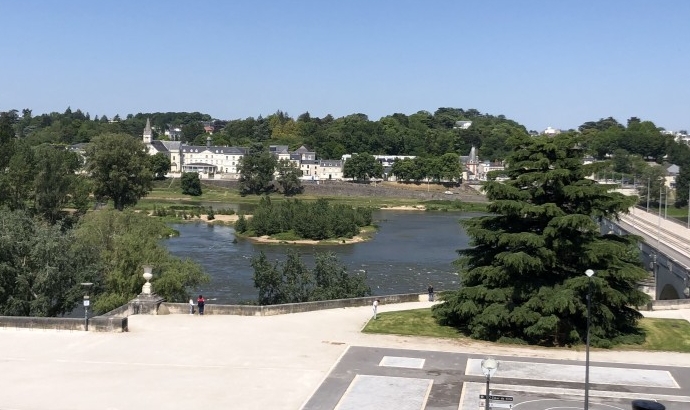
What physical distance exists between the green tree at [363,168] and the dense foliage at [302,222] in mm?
63255

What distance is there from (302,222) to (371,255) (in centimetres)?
1687

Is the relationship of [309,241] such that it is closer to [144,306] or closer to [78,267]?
[78,267]

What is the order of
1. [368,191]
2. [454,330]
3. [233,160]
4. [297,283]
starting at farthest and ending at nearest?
[233,160] → [368,191] → [297,283] → [454,330]

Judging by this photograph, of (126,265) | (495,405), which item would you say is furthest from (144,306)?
(495,405)

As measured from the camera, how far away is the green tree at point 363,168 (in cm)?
15875

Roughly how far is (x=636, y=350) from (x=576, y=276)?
313 cm

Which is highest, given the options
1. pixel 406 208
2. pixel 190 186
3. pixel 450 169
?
pixel 450 169

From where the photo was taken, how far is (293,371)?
2275 centimetres

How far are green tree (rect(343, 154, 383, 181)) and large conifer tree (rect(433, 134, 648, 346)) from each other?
12864 cm

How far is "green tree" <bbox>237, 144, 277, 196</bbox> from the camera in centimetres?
14425

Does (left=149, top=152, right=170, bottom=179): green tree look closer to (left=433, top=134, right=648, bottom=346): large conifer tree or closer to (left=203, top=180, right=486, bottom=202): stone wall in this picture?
(left=203, top=180, right=486, bottom=202): stone wall

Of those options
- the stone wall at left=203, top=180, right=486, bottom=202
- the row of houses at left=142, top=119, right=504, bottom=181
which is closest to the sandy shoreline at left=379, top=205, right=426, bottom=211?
the stone wall at left=203, top=180, right=486, bottom=202

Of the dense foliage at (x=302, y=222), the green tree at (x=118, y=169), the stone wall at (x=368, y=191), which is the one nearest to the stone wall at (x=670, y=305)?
the green tree at (x=118, y=169)

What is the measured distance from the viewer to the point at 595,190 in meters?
28.5
